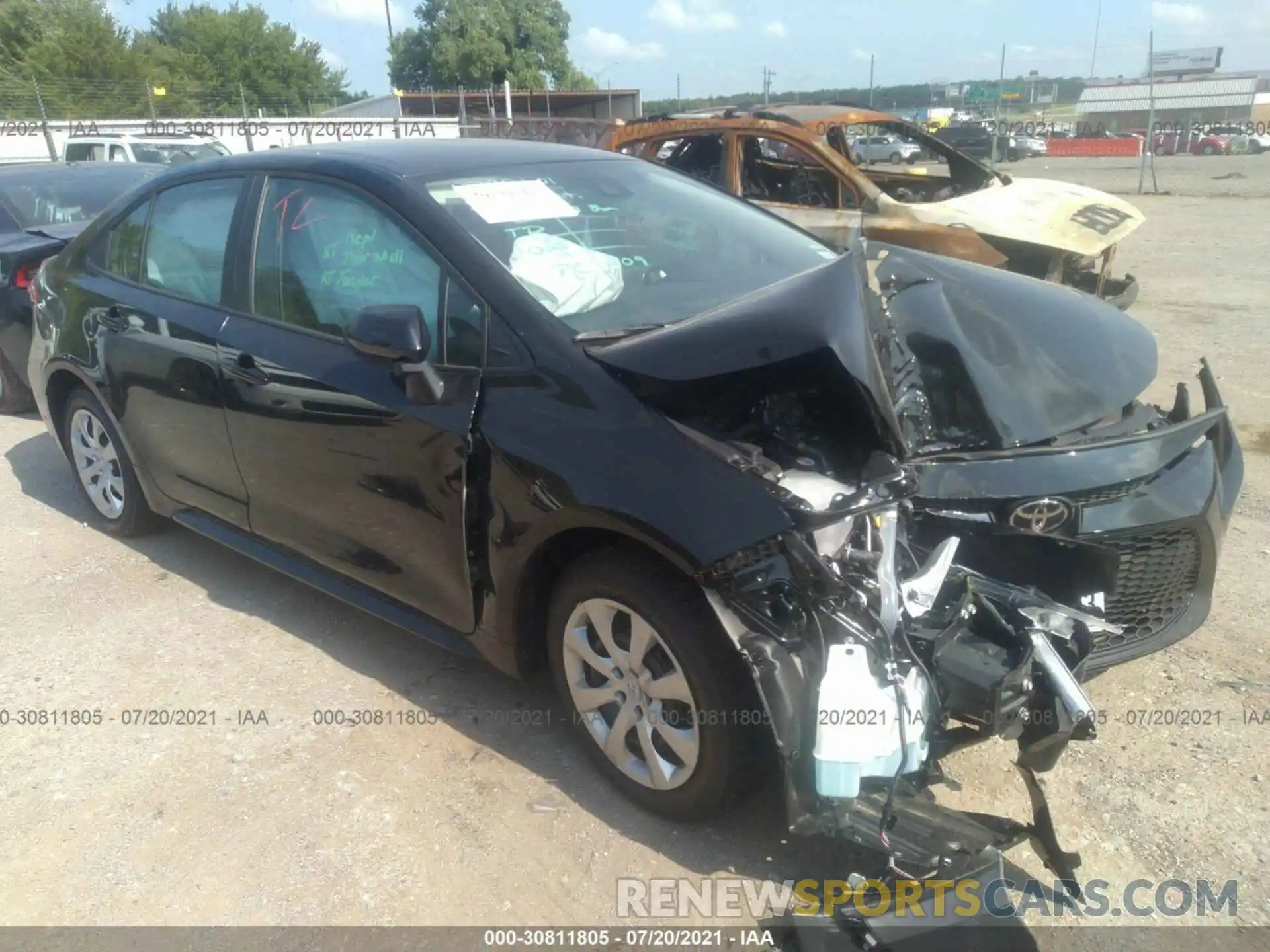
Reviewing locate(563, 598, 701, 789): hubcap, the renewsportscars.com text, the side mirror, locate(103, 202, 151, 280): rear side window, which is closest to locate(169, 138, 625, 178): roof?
locate(103, 202, 151, 280): rear side window

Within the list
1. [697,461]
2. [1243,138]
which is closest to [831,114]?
[697,461]

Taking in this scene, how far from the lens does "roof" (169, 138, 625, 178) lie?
3.36 m

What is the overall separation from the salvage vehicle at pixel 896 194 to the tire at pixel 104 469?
3.75m

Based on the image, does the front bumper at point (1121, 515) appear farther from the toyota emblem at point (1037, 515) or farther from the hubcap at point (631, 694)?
the hubcap at point (631, 694)

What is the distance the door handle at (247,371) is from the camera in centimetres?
346

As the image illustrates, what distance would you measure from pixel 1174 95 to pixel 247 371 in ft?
135

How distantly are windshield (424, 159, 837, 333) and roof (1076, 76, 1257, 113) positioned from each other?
35.7 meters

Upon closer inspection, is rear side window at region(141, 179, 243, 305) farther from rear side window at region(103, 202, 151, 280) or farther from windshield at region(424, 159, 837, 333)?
windshield at region(424, 159, 837, 333)

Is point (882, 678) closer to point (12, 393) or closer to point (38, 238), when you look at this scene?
point (38, 238)

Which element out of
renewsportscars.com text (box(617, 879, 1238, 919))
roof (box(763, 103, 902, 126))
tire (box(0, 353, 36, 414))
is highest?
roof (box(763, 103, 902, 126))

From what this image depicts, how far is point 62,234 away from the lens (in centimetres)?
627

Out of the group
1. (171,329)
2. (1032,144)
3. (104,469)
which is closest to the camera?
(171,329)

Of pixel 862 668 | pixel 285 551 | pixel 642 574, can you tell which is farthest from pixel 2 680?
pixel 862 668

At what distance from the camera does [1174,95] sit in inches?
1423
